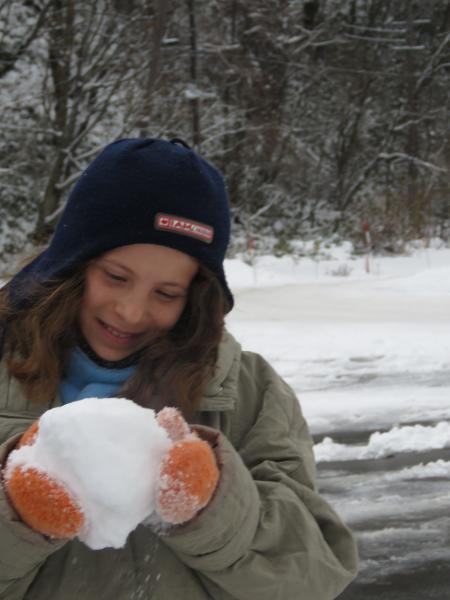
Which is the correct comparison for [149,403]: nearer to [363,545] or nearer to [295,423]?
[295,423]

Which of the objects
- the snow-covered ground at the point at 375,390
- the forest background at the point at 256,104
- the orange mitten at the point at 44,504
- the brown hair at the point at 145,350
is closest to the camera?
the orange mitten at the point at 44,504

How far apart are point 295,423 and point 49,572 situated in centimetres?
58

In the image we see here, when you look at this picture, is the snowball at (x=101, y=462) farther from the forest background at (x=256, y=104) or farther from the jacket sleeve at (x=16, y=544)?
the forest background at (x=256, y=104)

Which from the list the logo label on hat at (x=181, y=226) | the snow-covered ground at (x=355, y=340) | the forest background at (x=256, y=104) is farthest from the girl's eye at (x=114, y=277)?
the forest background at (x=256, y=104)

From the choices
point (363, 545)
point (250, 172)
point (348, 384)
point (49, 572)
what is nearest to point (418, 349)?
point (348, 384)

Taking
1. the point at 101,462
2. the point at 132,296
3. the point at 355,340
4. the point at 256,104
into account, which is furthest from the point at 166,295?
the point at 256,104

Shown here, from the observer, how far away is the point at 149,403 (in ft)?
4.56

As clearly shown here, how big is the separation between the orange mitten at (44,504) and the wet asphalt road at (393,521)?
1.89m

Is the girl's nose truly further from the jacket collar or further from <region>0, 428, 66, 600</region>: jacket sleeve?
<region>0, 428, 66, 600</region>: jacket sleeve

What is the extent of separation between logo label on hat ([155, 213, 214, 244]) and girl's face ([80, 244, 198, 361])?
0.05 m

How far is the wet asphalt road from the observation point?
2.60 m

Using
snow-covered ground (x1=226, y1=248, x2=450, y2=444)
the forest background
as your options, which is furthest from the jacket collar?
the forest background

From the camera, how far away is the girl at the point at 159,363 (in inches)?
47.1

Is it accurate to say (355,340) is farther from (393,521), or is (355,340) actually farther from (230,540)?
(230,540)
